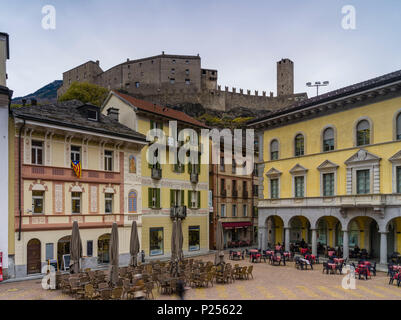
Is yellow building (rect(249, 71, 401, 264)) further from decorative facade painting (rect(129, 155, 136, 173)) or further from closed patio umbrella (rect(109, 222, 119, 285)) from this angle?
closed patio umbrella (rect(109, 222, 119, 285))

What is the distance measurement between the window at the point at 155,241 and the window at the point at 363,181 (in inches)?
619

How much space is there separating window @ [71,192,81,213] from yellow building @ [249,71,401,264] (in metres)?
16.0

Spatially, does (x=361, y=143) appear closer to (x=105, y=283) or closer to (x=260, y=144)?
(x=260, y=144)

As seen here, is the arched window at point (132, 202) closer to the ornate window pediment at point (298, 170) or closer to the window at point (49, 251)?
the window at point (49, 251)

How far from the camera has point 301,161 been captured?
30.8 m

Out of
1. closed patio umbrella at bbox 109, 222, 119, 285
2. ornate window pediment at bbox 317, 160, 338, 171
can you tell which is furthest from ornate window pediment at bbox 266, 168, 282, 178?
closed patio umbrella at bbox 109, 222, 119, 285

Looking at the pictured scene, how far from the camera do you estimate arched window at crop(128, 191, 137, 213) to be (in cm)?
2866

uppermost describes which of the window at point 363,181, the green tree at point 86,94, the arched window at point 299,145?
the green tree at point 86,94

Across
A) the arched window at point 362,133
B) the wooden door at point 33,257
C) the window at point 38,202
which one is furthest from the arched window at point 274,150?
the wooden door at point 33,257

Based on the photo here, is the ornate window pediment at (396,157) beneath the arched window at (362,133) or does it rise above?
beneath

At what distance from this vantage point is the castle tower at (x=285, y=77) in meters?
116

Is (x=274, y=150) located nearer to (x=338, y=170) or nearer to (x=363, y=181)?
(x=338, y=170)

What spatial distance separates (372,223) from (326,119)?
837cm
